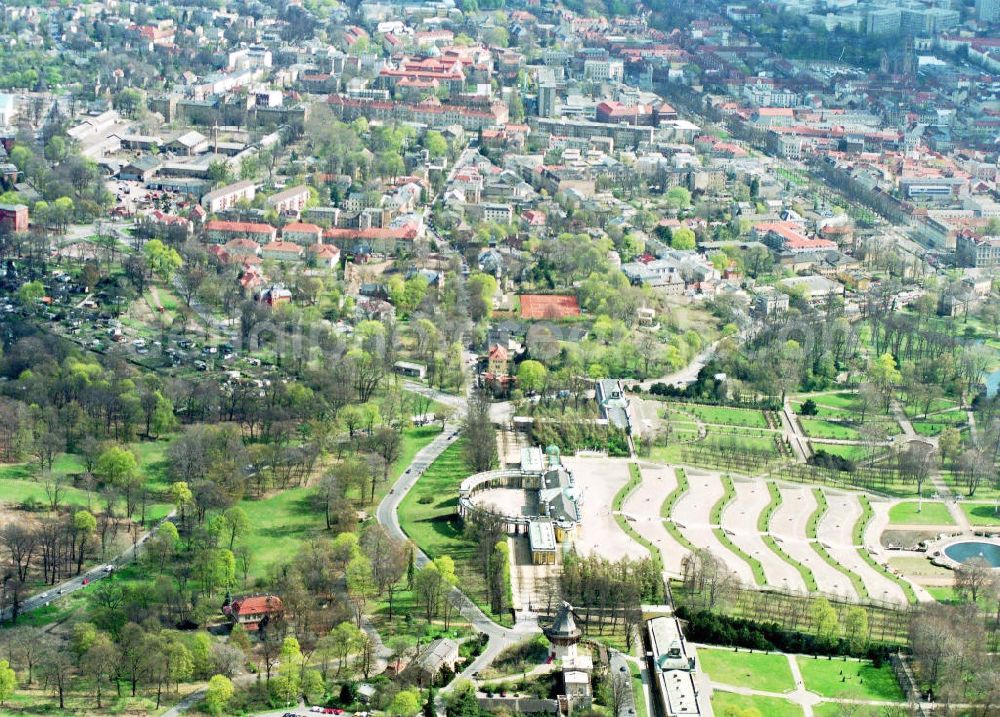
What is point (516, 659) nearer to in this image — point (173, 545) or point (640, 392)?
point (173, 545)

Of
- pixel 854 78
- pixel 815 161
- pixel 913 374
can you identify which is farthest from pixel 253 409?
pixel 854 78

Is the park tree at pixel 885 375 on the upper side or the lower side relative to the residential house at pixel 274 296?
lower

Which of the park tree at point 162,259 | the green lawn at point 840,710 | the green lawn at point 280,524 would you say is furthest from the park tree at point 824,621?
the park tree at point 162,259

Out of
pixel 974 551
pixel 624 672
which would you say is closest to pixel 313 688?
pixel 624 672

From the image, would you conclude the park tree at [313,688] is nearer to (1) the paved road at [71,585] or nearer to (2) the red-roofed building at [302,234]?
(1) the paved road at [71,585]

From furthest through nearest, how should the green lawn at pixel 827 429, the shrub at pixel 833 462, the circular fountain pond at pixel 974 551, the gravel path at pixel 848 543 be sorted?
the green lawn at pixel 827 429
the shrub at pixel 833 462
the circular fountain pond at pixel 974 551
the gravel path at pixel 848 543

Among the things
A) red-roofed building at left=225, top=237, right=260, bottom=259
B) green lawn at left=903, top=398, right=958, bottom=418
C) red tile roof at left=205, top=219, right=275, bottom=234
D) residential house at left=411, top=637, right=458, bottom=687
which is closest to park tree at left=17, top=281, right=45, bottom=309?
red-roofed building at left=225, top=237, right=260, bottom=259
